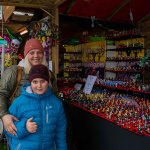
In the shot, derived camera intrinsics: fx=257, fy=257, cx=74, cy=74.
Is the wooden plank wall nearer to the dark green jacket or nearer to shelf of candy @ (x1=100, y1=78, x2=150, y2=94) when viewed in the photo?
shelf of candy @ (x1=100, y1=78, x2=150, y2=94)

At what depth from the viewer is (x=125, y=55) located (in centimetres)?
815

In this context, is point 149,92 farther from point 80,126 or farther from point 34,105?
point 34,105

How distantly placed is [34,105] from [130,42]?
6542mm

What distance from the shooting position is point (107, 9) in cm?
759

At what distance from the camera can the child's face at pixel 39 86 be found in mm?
2014

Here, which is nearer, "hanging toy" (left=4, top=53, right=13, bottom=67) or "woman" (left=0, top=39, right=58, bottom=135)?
"woman" (left=0, top=39, right=58, bottom=135)

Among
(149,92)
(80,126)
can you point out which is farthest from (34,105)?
(149,92)

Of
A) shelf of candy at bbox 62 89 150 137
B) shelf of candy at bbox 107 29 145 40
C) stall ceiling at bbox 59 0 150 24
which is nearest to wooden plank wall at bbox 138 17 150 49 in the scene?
stall ceiling at bbox 59 0 150 24

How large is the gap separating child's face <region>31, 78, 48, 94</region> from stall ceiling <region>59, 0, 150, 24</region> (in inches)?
190

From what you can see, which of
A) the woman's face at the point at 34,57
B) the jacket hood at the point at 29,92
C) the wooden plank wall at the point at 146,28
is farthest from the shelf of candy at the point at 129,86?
the jacket hood at the point at 29,92

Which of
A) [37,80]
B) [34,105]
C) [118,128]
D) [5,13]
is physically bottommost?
[118,128]

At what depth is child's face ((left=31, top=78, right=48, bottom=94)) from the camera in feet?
6.61

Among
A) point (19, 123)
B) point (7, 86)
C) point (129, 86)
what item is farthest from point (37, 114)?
point (129, 86)

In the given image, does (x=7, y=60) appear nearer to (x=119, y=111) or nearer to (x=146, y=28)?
(x=119, y=111)
